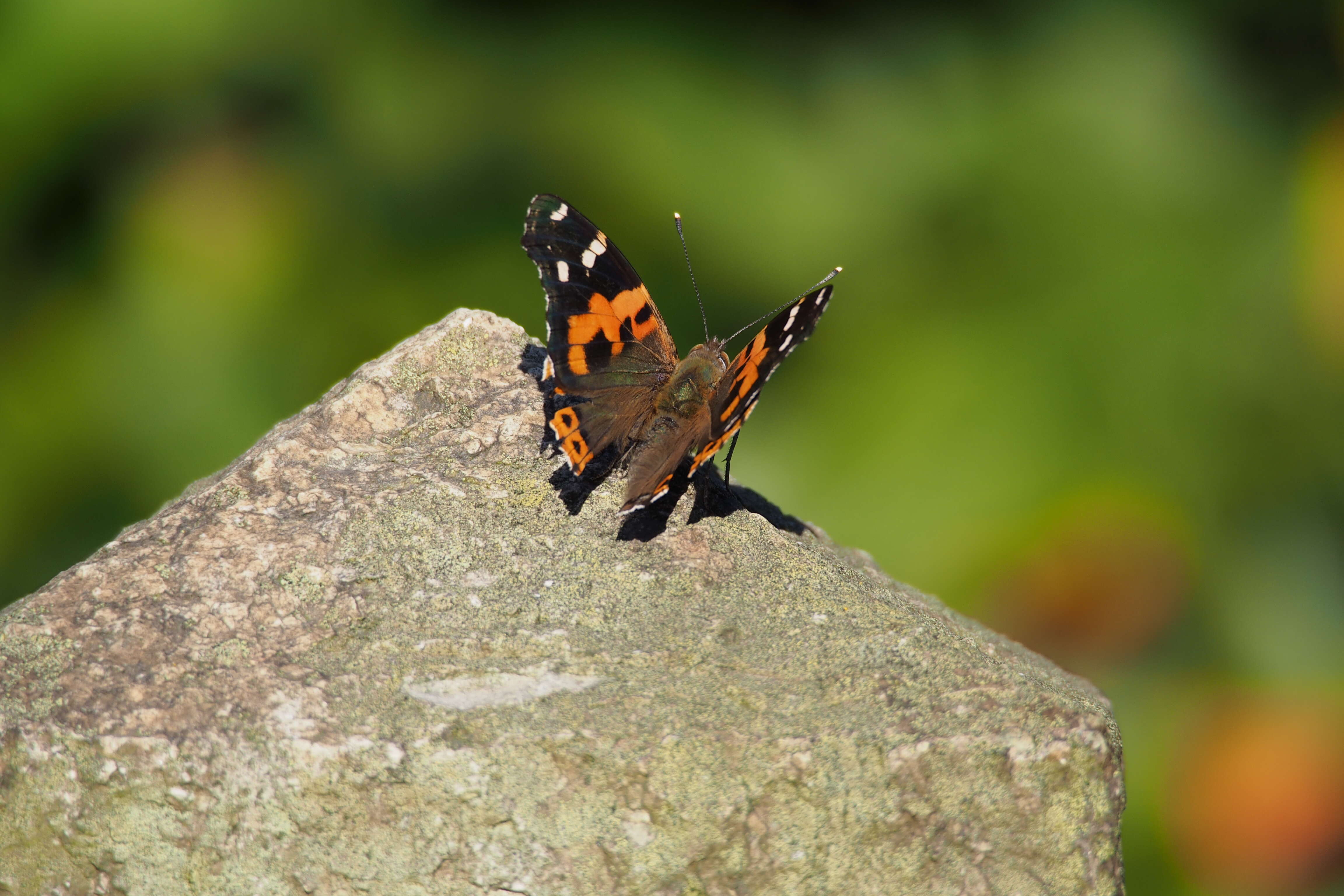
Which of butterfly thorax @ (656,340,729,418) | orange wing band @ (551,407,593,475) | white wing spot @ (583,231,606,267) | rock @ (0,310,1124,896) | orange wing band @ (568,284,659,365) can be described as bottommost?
rock @ (0,310,1124,896)

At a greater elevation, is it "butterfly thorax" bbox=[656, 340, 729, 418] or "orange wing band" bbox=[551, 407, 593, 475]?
"butterfly thorax" bbox=[656, 340, 729, 418]

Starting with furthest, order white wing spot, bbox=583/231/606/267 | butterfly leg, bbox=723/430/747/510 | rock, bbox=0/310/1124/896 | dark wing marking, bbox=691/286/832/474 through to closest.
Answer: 1. white wing spot, bbox=583/231/606/267
2. butterfly leg, bbox=723/430/747/510
3. dark wing marking, bbox=691/286/832/474
4. rock, bbox=0/310/1124/896

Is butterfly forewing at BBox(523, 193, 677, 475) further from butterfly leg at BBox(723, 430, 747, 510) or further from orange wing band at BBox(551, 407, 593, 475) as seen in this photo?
butterfly leg at BBox(723, 430, 747, 510)

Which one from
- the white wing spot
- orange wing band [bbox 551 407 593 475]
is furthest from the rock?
the white wing spot

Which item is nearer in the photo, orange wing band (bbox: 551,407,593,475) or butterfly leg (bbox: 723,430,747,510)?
orange wing band (bbox: 551,407,593,475)

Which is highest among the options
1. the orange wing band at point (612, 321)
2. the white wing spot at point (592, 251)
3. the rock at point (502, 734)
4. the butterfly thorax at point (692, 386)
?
the white wing spot at point (592, 251)

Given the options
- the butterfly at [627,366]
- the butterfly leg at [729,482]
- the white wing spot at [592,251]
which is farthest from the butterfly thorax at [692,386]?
the white wing spot at [592,251]

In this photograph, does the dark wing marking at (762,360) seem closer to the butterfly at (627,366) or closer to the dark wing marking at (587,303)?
the butterfly at (627,366)
